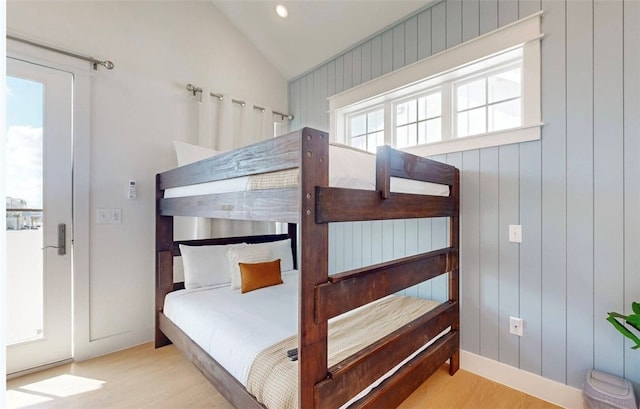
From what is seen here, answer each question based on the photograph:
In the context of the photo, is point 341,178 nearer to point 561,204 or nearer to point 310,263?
point 310,263

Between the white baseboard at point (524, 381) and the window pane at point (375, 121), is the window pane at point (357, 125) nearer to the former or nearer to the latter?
the window pane at point (375, 121)

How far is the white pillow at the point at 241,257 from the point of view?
92.7 inches

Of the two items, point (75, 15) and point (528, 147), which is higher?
point (75, 15)

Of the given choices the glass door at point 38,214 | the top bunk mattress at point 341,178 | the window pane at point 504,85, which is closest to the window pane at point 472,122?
the window pane at point 504,85

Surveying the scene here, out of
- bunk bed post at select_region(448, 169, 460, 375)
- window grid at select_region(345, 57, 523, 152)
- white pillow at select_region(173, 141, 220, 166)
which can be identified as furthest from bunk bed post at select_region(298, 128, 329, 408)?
white pillow at select_region(173, 141, 220, 166)

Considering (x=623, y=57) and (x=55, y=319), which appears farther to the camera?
(x=55, y=319)

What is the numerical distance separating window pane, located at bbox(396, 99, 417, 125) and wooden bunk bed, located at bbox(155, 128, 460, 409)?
30.5 inches

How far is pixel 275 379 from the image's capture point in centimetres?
120

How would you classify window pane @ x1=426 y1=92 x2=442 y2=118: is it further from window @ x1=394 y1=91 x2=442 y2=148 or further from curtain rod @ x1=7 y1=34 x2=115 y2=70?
curtain rod @ x1=7 y1=34 x2=115 y2=70

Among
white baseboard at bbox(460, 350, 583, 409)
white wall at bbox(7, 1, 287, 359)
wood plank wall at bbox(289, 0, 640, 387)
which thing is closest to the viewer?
wood plank wall at bbox(289, 0, 640, 387)

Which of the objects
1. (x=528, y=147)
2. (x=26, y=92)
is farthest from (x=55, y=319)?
(x=528, y=147)

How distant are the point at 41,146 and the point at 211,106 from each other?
134 centimetres

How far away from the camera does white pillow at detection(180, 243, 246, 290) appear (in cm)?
237

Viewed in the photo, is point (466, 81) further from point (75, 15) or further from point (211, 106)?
point (75, 15)
